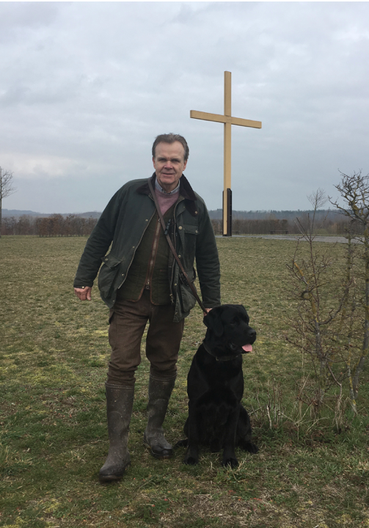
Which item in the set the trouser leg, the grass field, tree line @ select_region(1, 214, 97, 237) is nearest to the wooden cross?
the grass field

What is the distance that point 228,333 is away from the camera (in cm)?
274

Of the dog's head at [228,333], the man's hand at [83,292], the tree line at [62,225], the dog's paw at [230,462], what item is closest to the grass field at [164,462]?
the dog's paw at [230,462]

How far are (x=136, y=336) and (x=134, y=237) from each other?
0.64 metres

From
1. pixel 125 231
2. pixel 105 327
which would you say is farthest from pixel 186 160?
pixel 105 327

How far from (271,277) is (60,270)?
21.4ft

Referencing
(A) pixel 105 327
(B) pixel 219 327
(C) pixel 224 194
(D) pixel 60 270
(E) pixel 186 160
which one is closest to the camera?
(B) pixel 219 327

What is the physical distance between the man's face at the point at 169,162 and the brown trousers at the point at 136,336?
75 cm

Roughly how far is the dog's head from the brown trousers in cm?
32

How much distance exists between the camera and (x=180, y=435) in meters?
3.34

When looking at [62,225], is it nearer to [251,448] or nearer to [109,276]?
[109,276]

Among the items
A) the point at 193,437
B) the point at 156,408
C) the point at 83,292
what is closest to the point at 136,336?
the point at 83,292

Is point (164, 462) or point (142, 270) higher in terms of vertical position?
point (142, 270)

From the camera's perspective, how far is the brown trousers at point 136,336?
111 inches

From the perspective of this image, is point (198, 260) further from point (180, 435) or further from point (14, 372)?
point (14, 372)
